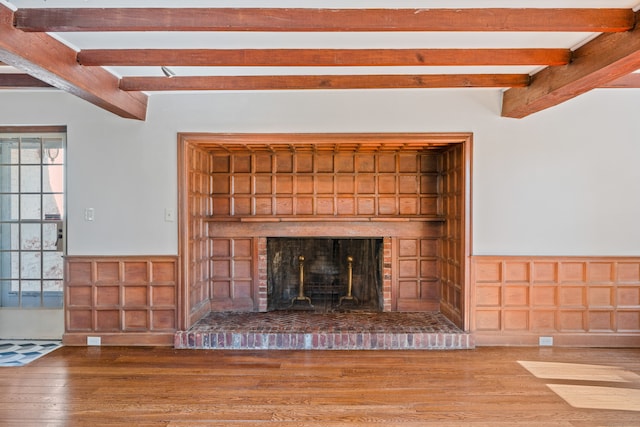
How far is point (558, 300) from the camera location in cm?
391

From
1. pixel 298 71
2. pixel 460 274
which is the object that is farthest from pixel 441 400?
pixel 298 71

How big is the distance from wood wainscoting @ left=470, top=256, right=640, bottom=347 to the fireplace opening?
4.42ft

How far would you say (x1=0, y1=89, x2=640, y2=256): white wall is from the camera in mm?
3881

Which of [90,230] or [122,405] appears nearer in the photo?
[122,405]

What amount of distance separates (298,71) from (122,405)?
284 cm

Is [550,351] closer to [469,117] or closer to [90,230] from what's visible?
[469,117]

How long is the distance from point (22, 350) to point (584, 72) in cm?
529

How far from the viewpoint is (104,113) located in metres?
3.96

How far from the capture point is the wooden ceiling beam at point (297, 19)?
2.21m

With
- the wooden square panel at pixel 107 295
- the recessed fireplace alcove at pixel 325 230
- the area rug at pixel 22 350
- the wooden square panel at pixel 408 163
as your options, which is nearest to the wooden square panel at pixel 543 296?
the recessed fireplace alcove at pixel 325 230

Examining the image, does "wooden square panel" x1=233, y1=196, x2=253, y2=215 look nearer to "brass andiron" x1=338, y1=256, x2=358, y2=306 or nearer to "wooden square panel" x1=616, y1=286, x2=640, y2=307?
"brass andiron" x1=338, y1=256, x2=358, y2=306

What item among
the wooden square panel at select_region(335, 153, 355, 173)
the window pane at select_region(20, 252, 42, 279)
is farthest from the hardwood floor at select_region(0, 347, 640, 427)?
the wooden square panel at select_region(335, 153, 355, 173)

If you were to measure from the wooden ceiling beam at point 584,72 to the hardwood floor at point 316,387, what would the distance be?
224cm

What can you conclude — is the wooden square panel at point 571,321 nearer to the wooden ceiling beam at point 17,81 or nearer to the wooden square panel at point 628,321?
the wooden square panel at point 628,321
